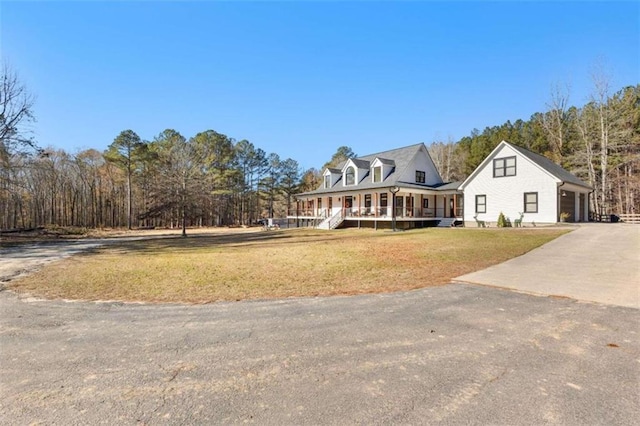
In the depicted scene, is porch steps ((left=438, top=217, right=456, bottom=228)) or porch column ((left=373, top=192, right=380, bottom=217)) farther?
porch steps ((left=438, top=217, right=456, bottom=228))

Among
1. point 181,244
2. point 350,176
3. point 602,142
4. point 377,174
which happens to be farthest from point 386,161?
point 602,142

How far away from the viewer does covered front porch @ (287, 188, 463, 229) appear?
25766 mm

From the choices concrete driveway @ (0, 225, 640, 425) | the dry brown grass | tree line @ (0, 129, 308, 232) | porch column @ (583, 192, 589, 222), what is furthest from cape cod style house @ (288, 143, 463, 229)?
concrete driveway @ (0, 225, 640, 425)

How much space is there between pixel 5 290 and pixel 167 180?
19.7 metres

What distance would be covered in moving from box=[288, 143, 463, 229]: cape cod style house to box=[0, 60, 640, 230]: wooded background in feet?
42.8

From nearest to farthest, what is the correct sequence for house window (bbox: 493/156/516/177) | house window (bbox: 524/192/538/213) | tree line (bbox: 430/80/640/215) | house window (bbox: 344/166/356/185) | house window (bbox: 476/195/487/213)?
house window (bbox: 524/192/538/213), house window (bbox: 493/156/516/177), house window (bbox: 476/195/487/213), tree line (bbox: 430/80/640/215), house window (bbox: 344/166/356/185)

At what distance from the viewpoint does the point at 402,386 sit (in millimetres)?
2854

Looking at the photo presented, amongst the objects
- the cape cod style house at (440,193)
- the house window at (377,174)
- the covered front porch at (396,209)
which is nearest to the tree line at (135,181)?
the covered front porch at (396,209)

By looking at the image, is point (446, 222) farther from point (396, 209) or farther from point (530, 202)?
point (530, 202)

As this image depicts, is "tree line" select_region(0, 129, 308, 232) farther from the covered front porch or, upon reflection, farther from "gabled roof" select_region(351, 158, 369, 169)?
"gabled roof" select_region(351, 158, 369, 169)

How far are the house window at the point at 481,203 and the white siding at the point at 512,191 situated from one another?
9.3 inches

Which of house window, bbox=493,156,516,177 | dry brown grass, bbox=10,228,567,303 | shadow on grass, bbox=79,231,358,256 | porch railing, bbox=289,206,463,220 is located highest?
house window, bbox=493,156,516,177

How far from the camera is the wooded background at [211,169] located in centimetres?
2570

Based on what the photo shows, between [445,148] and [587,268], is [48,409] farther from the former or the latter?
[445,148]
